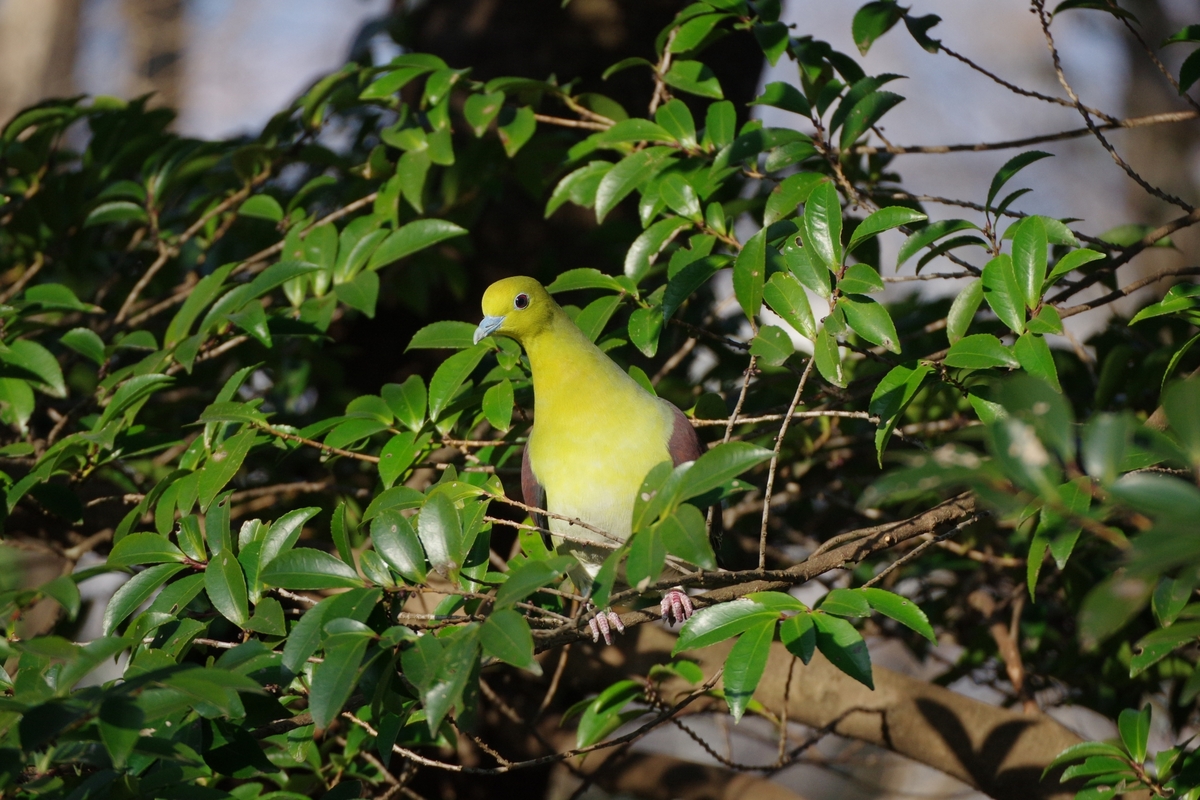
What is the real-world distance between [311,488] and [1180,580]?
97.9 inches

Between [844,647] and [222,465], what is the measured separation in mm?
1398

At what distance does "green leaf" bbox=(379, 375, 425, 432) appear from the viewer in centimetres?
247

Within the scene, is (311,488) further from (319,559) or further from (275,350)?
(319,559)

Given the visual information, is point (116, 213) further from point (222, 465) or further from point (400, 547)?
point (400, 547)

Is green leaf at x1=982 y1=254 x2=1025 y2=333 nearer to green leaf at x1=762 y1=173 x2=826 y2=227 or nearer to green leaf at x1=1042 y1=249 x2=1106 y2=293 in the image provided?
green leaf at x1=1042 y1=249 x2=1106 y2=293

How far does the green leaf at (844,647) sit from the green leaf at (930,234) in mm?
798

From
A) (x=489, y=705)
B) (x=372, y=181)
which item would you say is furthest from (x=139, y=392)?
(x=489, y=705)

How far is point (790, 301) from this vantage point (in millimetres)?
2102

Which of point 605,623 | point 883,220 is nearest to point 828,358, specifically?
point 883,220

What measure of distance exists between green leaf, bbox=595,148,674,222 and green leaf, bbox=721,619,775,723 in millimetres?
1268

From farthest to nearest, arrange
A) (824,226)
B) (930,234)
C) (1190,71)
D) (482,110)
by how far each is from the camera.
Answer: (482,110), (1190,71), (930,234), (824,226)

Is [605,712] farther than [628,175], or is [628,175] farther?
[605,712]

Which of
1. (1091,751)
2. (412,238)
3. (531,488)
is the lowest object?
(1091,751)

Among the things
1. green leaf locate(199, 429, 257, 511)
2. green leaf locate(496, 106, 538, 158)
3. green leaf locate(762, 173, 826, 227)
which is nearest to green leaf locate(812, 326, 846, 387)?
green leaf locate(762, 173, 826, 227)
